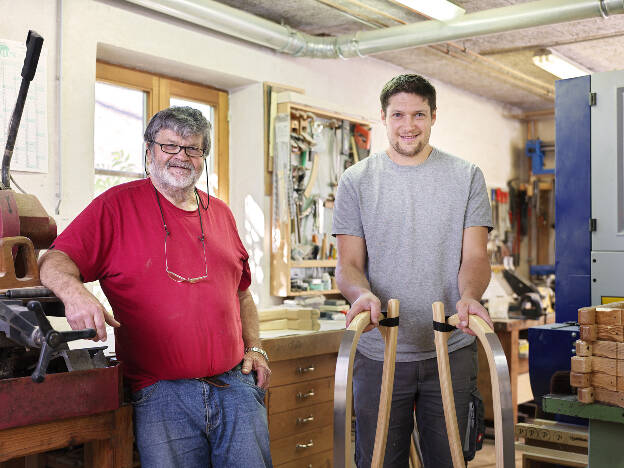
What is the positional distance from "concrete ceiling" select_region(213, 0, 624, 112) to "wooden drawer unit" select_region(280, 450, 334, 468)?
2597mm

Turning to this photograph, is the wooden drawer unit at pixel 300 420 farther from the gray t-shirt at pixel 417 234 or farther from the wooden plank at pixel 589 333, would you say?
the wooden plank at pixel 589 333

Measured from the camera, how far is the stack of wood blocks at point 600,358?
1.95m

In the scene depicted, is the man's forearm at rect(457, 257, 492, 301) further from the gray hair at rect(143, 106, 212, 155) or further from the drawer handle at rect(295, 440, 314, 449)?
the drawer handle at rect(295, 440, 314, 449)

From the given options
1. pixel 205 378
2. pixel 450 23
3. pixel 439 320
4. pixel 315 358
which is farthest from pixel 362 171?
pixel 450 23

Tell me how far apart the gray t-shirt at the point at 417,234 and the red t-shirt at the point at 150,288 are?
501 mm

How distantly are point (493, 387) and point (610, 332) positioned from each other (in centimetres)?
47

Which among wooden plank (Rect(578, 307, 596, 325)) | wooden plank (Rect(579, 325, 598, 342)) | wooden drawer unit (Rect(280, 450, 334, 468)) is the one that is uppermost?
wooden plank (Rect(578, 307, 596, 325))

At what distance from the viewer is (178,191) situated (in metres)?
2.06

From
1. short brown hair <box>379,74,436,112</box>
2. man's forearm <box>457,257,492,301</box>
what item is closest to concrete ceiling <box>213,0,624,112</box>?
short brown hair <box>379,74,436,112</box>

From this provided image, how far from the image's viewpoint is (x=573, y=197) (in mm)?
2969

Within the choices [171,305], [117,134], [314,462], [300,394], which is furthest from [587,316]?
[117,134]

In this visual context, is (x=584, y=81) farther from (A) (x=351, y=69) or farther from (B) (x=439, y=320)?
(A) (x=351, y=69)

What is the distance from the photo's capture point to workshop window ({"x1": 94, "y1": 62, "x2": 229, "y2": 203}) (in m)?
3.90

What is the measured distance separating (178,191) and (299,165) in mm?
2689
